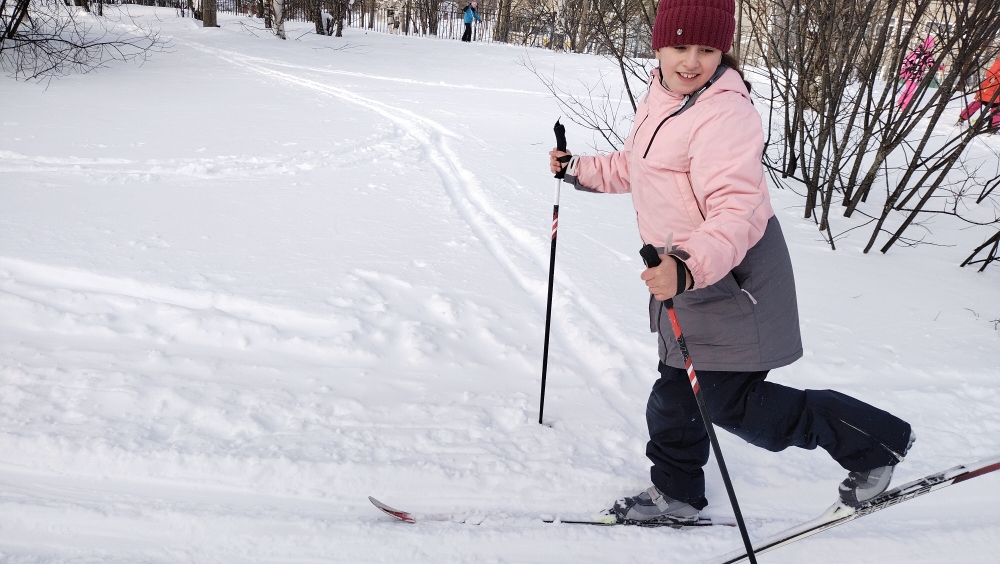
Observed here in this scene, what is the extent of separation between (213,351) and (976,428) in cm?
319

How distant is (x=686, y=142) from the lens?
5.82 ft

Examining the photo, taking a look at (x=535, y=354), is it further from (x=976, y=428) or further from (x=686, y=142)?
(x=976, y=428)

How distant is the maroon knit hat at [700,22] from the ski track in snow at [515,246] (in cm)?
151

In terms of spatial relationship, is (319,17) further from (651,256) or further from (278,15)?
(651,256)

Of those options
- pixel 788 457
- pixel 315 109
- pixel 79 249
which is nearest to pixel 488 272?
pixel 788 457

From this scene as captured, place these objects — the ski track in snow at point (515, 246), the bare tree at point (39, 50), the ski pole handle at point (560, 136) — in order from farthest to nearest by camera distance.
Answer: the bare tree at point (39, 50) → the ski track in snow at point (515, 246) → the ski pole handle at point (560, 136)

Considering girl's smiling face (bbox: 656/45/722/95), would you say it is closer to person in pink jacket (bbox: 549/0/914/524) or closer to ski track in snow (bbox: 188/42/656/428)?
person in pink jacket (bbox: 549/0/914/524)

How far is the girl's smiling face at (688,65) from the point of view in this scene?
1.79 meters

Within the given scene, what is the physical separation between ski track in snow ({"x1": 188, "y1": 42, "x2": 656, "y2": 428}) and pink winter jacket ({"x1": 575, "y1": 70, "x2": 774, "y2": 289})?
3.77 feet

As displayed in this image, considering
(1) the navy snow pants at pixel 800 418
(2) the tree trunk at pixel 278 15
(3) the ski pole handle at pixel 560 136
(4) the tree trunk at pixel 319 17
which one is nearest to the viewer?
(1) the navy snow pants at pixel 800 418

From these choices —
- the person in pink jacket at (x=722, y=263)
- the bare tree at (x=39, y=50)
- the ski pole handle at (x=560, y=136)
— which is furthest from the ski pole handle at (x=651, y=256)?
the bare tree at (x=39, y=50)

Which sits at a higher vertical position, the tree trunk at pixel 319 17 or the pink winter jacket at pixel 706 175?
the tree trunk at pixel 319 17

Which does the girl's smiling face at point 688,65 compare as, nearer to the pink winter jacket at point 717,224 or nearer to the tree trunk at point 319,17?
the pink winter jacket at point 717,224

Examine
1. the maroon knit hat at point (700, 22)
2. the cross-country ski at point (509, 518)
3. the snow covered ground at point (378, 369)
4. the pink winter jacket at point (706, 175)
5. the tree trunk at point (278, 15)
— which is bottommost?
the cross-country ski at point (509, 518)
